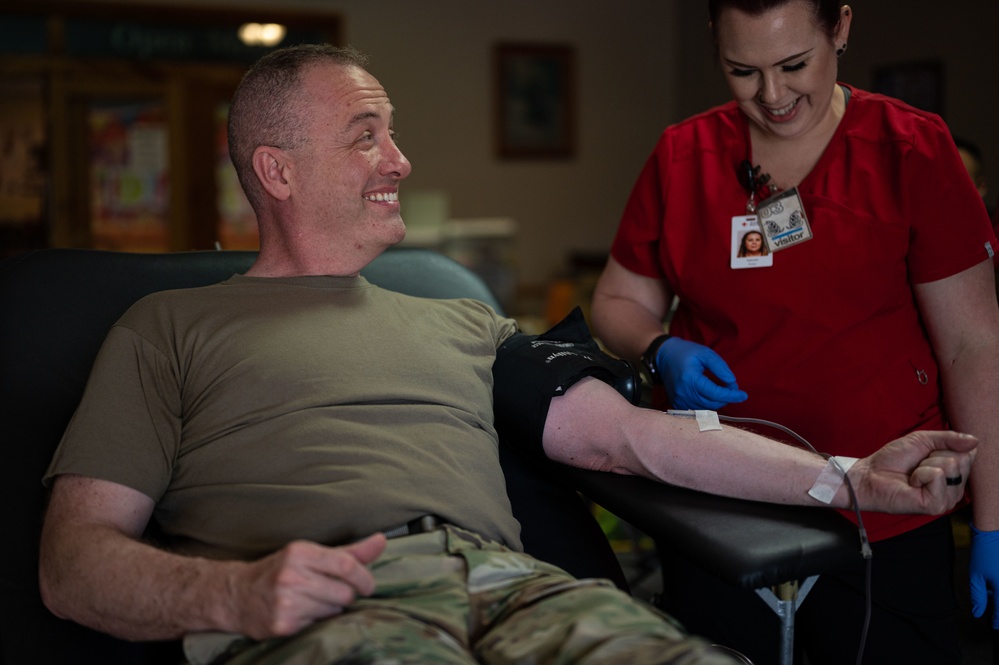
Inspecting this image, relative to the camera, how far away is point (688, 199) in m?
1.58

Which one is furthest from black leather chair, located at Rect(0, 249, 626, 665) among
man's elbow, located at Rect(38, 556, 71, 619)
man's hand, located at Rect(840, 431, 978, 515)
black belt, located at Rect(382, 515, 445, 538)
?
man's hand, located at Rect(840, 431, 978, 515)

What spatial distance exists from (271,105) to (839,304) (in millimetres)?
925

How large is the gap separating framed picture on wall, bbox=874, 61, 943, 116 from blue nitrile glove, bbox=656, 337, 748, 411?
11.8 ft

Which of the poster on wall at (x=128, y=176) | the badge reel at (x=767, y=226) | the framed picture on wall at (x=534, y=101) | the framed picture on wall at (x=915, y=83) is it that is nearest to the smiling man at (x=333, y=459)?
the badge reel at (x=767, y=226)

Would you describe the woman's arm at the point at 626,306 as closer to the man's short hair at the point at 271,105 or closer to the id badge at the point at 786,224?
the id badge at the point at 786,224

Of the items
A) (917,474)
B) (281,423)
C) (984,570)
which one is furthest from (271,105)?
(984,570)

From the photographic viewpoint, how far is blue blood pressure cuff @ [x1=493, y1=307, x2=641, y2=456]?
1.39 metres

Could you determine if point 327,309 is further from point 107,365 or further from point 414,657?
point 414,657

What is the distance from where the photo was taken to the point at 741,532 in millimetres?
1101

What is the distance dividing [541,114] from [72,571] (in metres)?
6.20

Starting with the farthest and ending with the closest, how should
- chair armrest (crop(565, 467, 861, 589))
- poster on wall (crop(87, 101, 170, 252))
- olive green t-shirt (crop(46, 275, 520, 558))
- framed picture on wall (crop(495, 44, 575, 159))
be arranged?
framed picture on wall (crop(495, 44, 575, 159))
poster on wall (crop(87, 101, 170, 252))
olive green t-shirt (crop(46, 275, 520, 558))
chair armrest (crop(565, 467, 861, 589))

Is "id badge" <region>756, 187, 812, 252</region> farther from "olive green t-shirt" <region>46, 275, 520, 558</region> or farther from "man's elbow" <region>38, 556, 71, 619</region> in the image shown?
"man's elbow" <region>38, 556, 71, 619</region>

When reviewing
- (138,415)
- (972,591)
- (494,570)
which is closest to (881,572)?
(972,591)

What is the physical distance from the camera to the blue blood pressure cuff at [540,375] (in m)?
1.39
